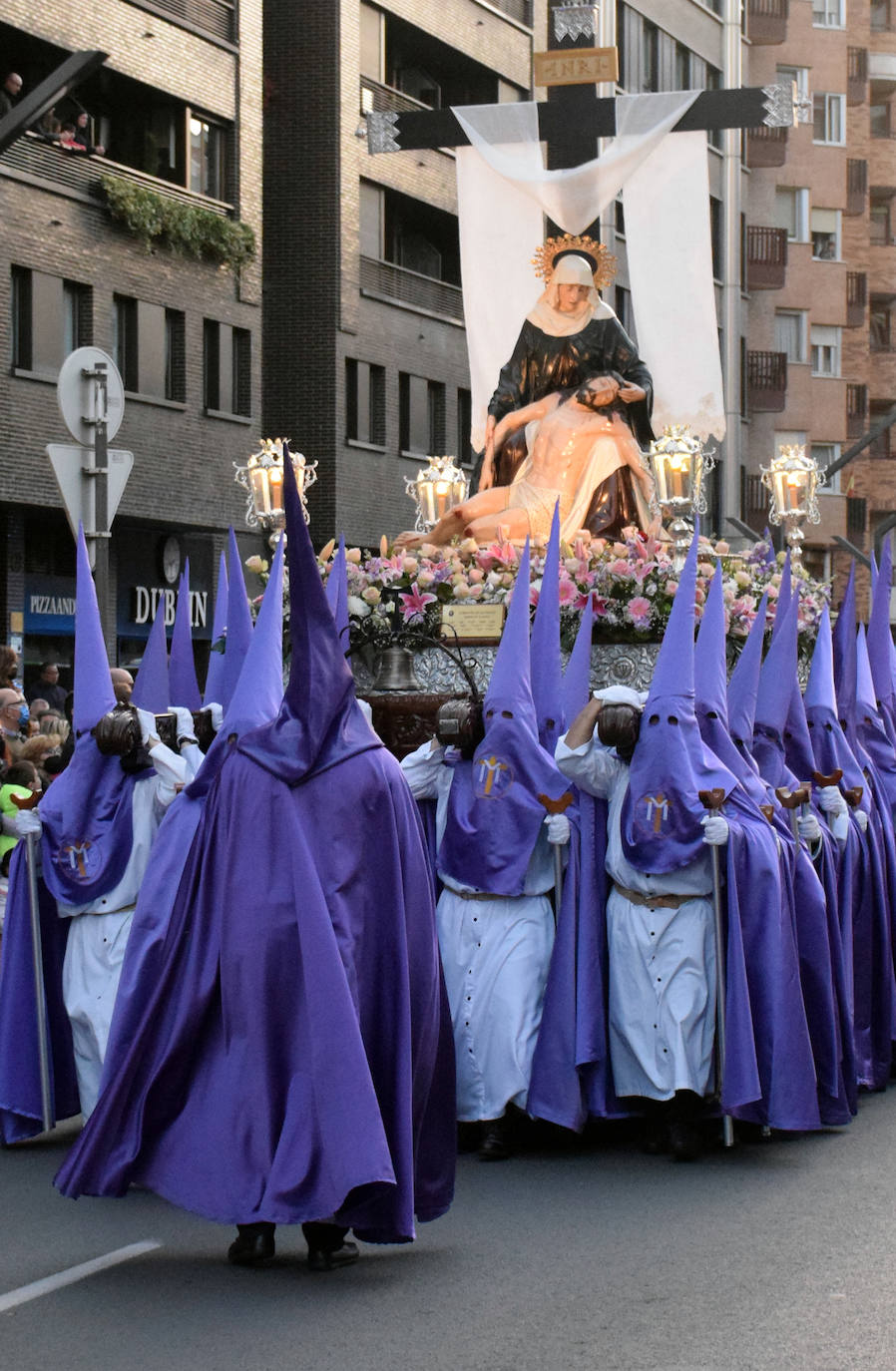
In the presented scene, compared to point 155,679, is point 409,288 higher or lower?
higher

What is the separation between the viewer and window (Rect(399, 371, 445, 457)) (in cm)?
3656

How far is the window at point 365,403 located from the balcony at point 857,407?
75.2 feet

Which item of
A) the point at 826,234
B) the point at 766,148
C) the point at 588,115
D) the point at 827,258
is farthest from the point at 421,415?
the point at 826,234

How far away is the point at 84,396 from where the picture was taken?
11375 mm

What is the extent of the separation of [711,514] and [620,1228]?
40334 mm

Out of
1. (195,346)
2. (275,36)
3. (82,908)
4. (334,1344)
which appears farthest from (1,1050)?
(275,36)

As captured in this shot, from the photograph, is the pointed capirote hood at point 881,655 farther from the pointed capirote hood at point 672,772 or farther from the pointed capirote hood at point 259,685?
the pointed capirote hood at point 259,685

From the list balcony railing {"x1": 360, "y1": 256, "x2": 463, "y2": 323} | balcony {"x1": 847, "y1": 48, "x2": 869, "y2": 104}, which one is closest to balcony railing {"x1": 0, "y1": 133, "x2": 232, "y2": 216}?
balcony railing {"x1": 360, "y1": 256, "x2": 463, "y2": 323}

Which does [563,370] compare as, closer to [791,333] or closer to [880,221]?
[791,333]

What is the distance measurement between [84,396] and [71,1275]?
5.61 metres

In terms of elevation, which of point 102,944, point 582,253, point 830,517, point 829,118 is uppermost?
point 829,118

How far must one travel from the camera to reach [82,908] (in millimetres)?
9008

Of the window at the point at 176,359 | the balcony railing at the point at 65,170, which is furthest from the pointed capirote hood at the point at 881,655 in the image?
the window at the point at 176,359

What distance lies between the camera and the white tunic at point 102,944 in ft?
29.2
